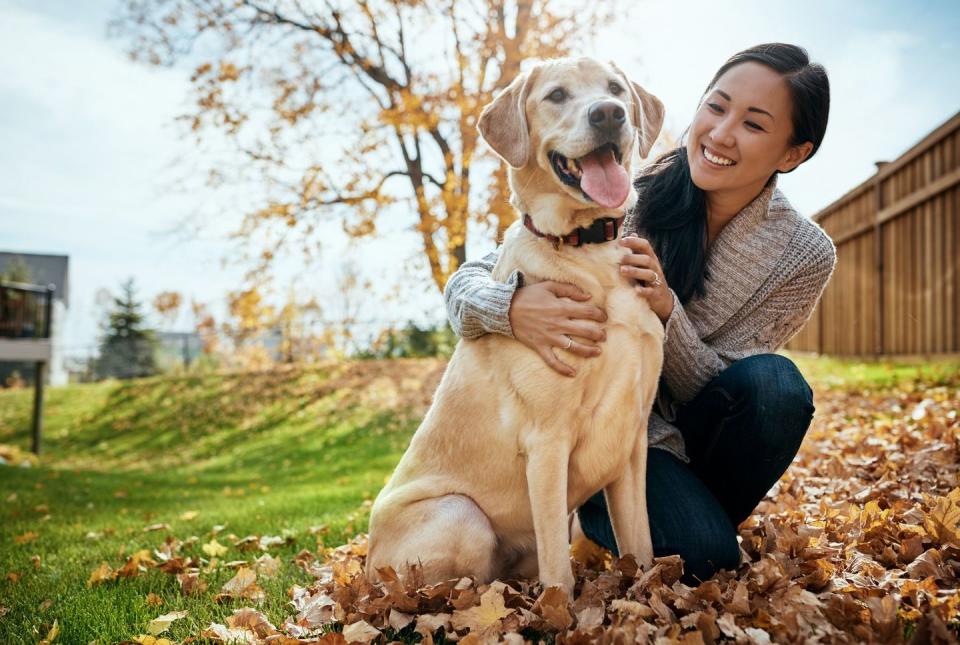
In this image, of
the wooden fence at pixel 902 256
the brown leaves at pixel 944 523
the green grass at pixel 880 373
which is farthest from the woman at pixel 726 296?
the wooden fence at pixel 902 256

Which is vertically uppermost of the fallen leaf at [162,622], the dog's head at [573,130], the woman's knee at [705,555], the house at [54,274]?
the house at [54,274]

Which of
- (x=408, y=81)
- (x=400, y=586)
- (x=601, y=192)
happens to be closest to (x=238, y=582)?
(x=400, y=586)

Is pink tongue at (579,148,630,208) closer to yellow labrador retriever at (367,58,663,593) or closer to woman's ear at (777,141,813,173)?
yellow labrador retriever at (367,58,663,593)

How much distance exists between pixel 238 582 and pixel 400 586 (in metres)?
1.03

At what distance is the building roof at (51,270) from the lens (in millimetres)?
39625

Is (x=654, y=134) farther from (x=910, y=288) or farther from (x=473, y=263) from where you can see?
(x=910, y=288)

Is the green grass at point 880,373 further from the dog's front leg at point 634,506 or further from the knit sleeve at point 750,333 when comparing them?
the dog's front leg at point 634,506

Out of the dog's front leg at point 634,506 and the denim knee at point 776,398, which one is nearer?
the dog's front leg at point 634,506

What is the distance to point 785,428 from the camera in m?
2.58

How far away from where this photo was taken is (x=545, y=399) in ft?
7.07

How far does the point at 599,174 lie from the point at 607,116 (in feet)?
0.57

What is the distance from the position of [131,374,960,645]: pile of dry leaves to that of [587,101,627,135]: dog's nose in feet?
4.46

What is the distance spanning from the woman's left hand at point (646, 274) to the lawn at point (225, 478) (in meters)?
0.93

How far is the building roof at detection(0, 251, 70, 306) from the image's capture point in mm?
39625
